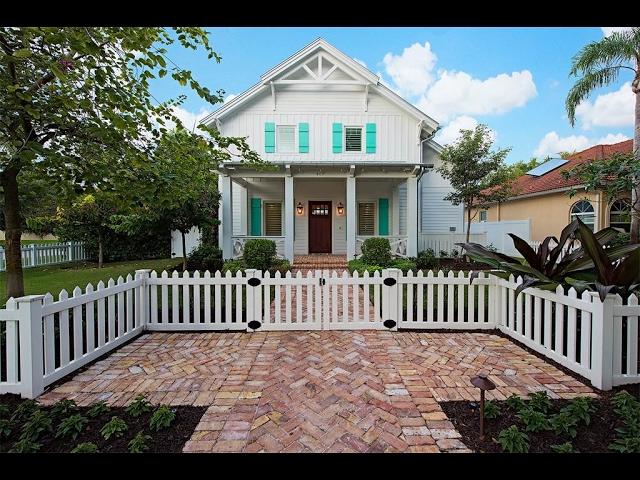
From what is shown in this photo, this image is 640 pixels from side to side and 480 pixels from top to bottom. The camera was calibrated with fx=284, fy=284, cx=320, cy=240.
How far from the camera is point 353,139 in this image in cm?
1177

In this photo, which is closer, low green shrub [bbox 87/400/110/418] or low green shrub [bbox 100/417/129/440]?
low green shrub [bbox 100/417/129/440]

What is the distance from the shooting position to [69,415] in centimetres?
Result: 233

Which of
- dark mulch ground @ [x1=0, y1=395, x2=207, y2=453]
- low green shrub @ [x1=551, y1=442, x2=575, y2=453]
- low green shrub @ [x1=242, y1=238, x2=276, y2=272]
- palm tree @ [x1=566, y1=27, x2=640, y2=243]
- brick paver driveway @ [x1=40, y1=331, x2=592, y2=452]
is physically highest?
palm tree @ [x1=566, y1=27, x2=640, y2=243]

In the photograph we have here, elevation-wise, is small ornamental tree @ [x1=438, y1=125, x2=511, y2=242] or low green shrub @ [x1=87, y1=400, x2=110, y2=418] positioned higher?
small ornamental tree @ [x1=438, y1=125, x2=511, y2=242]

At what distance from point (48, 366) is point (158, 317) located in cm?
173

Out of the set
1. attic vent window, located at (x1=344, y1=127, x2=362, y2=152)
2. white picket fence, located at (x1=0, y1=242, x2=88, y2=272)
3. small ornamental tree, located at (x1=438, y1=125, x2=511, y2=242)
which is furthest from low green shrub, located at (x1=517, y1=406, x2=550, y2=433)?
white picket fence, located at (x1=0, y1=242, x2=88, y2=272)

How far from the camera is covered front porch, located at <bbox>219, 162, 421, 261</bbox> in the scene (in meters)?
10.6

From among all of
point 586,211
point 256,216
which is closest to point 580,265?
point 256,216

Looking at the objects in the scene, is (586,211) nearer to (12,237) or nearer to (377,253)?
(377,253)

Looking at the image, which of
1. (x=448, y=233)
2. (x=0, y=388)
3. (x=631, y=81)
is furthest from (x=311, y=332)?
(x=631, y=81)

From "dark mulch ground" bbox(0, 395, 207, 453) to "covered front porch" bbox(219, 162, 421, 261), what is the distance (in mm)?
8178

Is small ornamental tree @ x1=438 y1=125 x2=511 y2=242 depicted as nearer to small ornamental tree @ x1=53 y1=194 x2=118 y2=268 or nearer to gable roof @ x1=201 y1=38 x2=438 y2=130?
gable roof @ x1=201 y1=38 x2=438 y2=130
